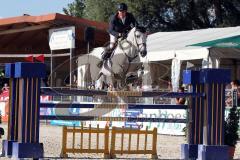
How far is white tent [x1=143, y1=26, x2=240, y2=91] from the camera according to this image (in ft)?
72.6

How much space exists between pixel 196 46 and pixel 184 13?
26.2m

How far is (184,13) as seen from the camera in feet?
159

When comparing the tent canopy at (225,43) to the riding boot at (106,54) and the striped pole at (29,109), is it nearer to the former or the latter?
the riding boot at (106,54)

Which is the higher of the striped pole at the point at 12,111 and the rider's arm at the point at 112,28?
the rider's arm at the point at 112,28

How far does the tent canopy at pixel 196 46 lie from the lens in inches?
876

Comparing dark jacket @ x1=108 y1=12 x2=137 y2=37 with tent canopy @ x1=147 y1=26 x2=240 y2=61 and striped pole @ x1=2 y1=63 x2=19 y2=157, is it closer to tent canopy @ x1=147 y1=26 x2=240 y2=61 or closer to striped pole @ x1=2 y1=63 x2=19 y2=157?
striped pole @ x1=2 y1=63 x2=19 y2=157

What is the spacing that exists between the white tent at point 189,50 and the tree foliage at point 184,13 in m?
18.5

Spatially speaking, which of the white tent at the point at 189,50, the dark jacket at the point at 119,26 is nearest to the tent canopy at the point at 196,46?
the white tent at the point at 189,50

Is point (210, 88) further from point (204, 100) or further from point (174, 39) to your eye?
point (174, 39)

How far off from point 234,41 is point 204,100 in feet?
31.6

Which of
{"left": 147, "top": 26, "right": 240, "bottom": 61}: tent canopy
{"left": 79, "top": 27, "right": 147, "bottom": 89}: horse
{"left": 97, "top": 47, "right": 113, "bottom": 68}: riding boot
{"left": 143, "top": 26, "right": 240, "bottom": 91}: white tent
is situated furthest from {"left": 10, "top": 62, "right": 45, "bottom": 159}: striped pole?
{"left": 147, "top": 26, "right": 240, "bottom": 61}: tent canopy

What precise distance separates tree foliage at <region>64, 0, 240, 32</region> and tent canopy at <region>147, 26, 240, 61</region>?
18.2 meters

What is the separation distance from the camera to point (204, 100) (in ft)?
43.1

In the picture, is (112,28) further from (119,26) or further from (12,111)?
(12,111)
